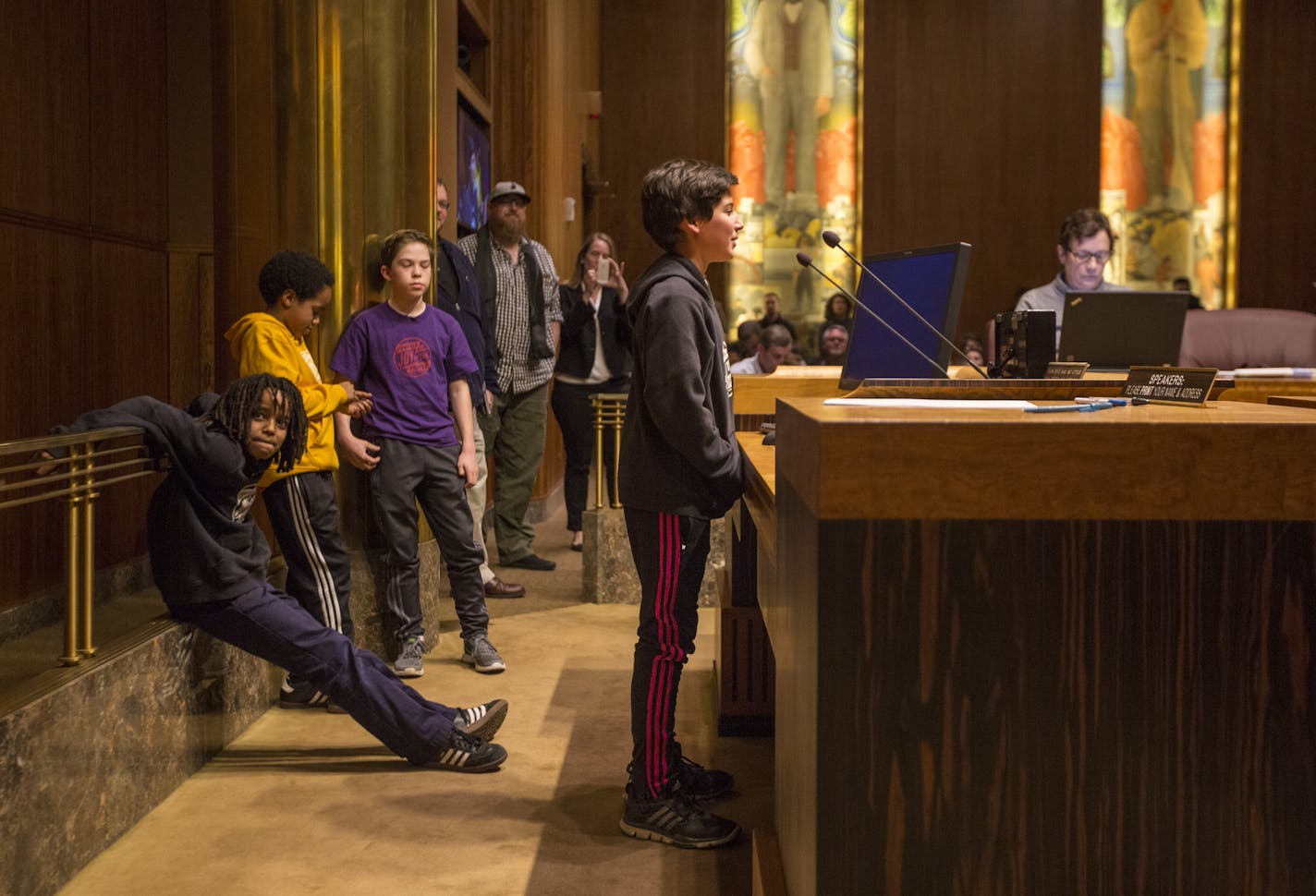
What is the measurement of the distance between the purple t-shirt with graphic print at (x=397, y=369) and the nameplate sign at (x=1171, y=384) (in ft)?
7.17

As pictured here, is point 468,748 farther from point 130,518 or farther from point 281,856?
point 130,518

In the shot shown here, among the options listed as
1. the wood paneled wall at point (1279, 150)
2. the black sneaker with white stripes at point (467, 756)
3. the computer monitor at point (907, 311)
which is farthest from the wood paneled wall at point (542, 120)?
the wood paneled wall at point (1279, 150)

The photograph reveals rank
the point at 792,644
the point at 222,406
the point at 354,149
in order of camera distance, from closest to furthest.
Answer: the point at 792,644, the point at 222,406, the point at 354,149

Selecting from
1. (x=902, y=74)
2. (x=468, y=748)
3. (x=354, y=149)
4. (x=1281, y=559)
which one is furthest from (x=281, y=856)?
(x=902, y=74)

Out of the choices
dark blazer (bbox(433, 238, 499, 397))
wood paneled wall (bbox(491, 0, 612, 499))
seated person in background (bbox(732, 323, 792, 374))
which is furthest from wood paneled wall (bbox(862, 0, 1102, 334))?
dark blazer (bbox(433, 238, 499, 397))

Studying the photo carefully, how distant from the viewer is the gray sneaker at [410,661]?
3631 millimetres

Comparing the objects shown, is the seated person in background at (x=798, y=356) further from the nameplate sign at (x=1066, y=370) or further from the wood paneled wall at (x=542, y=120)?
the nameplate sign at (x=1066, y=370)

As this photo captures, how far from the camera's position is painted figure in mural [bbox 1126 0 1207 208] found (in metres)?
10.7

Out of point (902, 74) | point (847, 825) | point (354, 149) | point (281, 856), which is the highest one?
point (902, 74)

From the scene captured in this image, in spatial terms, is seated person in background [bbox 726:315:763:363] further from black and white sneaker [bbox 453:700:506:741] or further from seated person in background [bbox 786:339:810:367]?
black and white sneaker [bbox 453:700:506:741]

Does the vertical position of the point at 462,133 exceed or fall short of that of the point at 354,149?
it exceeds it

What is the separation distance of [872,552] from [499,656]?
8.84 feet

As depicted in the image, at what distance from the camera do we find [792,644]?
1.56 metres

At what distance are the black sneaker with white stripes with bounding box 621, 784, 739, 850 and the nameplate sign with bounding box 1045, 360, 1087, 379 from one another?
3.58ft
